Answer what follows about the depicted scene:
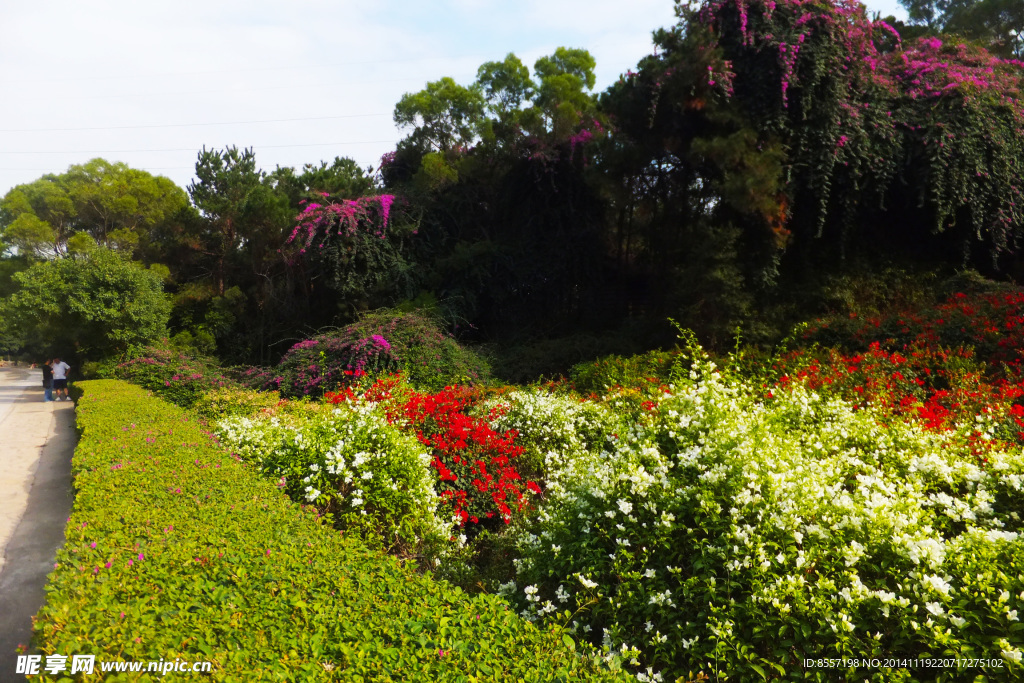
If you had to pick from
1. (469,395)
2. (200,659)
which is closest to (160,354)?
(469,395)

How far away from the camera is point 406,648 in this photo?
210cm

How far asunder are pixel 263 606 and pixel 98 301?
49.6 feet

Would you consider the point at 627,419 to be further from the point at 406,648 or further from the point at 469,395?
the point at 406,648

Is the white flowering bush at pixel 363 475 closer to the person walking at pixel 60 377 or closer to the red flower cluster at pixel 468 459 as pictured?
the red flower cluster at pixel 468 459

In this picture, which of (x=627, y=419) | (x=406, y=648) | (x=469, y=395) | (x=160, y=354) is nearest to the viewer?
(x=406, y=648)

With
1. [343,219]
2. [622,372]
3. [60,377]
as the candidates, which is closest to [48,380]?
[60,377]

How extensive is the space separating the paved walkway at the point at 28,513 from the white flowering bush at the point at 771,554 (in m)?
2.77

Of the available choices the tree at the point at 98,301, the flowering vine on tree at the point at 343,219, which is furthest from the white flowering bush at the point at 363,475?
the tree at the point at 98,301

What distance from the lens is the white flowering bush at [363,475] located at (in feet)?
13.0

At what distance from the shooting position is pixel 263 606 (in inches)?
90.3

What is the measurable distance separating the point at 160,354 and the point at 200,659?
1289 centimetres

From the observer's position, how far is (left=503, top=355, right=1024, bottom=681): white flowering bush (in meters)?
2.17

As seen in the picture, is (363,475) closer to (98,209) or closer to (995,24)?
(995,24)

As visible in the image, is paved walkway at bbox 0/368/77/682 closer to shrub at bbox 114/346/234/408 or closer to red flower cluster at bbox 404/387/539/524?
shrub at bbox 114/346/234/408
